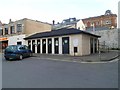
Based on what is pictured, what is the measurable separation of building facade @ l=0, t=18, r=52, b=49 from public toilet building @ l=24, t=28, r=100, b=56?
6.05 m

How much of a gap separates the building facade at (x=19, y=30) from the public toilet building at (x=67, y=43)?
6.05m

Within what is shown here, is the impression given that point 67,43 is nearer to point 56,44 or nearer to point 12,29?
point 56,44

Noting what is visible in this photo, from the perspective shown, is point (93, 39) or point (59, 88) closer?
point (59, 88)

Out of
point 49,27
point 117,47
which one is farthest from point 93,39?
point 49,27

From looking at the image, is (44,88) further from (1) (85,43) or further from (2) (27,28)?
(2) (27,28)

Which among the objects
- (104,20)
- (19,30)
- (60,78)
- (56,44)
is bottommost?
(60,78)

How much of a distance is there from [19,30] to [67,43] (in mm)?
15626

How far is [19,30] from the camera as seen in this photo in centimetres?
3731

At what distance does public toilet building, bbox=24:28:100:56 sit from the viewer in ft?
77.9

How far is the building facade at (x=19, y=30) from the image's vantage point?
3606 cm

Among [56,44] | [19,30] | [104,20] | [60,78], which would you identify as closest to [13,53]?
[56,44]

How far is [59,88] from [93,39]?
74.1 feet

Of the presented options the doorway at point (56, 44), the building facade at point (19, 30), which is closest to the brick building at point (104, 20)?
the building facade at point (19, 30)

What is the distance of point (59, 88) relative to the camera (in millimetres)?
6680
